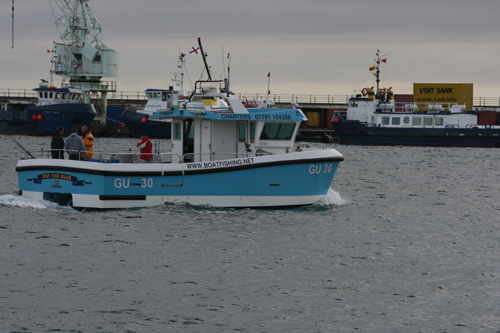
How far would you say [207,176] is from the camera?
1786 cm

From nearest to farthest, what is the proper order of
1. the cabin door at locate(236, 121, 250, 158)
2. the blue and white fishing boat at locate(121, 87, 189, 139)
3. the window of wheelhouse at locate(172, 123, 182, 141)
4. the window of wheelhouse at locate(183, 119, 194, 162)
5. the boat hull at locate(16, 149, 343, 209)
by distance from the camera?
the boat hull at locate(16, 149, 343, 209)
the cabin door at locate(236, 121, 250, 158)
the window of wheelhouse at locate(183, 119, 194, 162)
the window of wheelhouse at locate(172, 123, 182, 141)
the blue and white fishing boat at locate(121, 87, 189, 139)

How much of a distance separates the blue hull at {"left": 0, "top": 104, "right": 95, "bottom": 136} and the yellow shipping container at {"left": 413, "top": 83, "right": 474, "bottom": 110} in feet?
123

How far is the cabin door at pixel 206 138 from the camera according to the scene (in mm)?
19062

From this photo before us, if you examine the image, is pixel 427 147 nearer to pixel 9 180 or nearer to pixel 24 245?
pixel 9 180

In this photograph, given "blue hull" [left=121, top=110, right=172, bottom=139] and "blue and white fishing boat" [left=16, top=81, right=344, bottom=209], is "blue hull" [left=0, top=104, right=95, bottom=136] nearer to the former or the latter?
"blue hull" [left=121, top=110, right=172, bottom=139]

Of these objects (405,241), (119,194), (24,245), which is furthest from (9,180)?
(405,241)

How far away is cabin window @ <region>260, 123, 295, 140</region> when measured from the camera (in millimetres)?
19141

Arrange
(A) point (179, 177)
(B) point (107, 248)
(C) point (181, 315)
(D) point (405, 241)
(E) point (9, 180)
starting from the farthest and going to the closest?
(E) point (9, 180)
(A) point (179, 177)
(D) point (405, 241)
(B) point (107, 248)
(C) point (181, 315)

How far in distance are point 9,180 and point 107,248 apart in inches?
574

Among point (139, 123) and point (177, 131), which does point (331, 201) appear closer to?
point (177, 131)

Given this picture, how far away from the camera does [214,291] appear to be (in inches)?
463

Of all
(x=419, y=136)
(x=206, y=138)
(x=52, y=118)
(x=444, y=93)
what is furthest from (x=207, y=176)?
(x=444, y=93)

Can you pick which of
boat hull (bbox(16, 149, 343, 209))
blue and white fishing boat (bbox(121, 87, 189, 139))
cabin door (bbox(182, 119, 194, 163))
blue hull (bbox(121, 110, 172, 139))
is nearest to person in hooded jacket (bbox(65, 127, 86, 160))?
boat hull (bbox(16, 149, 343, 209))

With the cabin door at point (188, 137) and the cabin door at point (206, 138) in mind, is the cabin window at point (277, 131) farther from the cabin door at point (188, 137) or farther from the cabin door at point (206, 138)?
the cabin door at point (188, 137)
